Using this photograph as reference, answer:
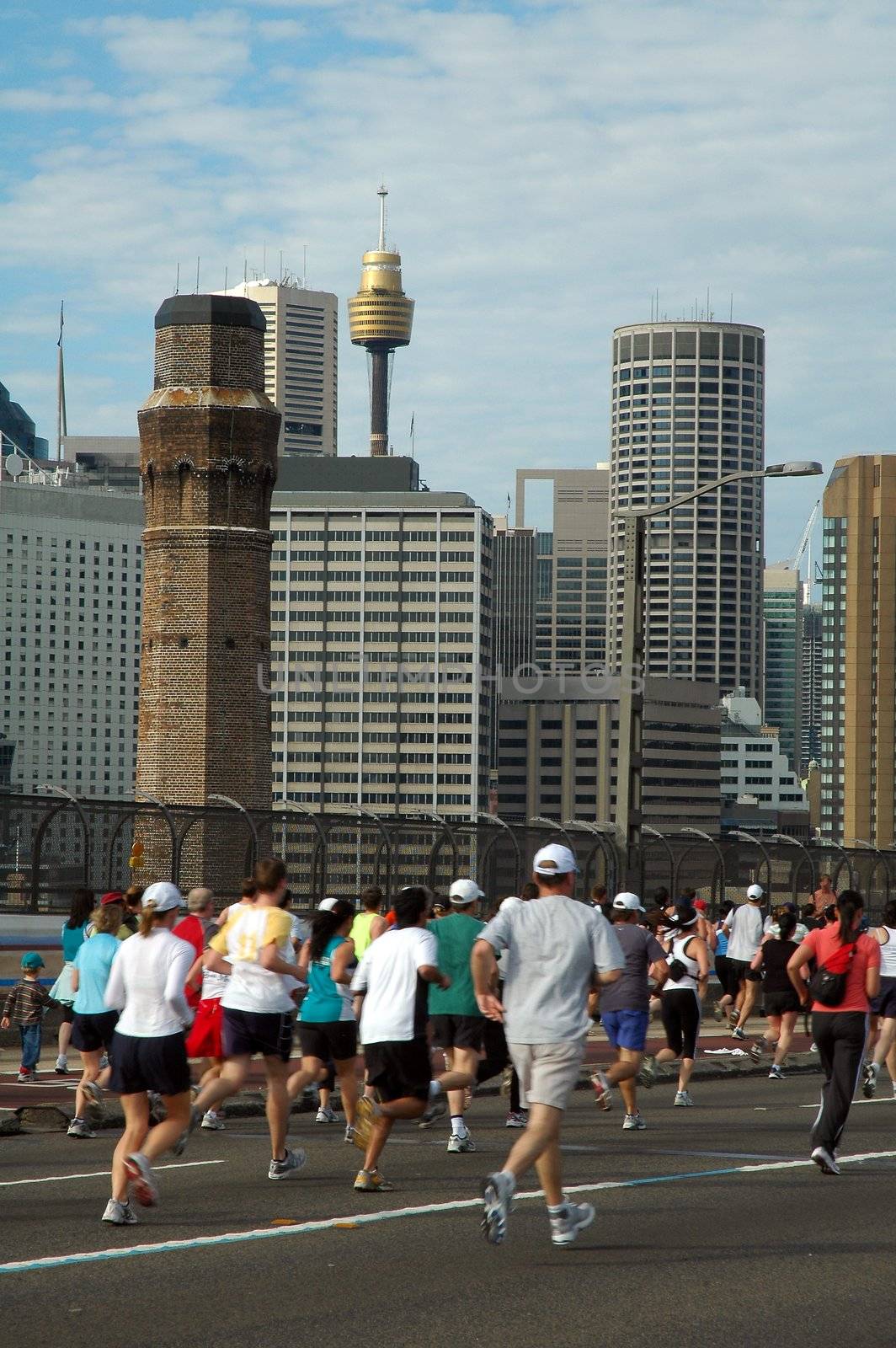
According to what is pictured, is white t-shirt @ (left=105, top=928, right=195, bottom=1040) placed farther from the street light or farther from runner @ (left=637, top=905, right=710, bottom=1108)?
the street light

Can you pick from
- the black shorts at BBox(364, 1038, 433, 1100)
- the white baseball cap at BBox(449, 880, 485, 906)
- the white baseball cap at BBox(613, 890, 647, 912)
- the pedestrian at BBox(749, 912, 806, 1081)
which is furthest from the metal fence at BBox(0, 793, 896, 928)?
the black shorts at BBox(364, 1038, 433, 1100)

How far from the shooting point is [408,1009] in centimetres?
1058

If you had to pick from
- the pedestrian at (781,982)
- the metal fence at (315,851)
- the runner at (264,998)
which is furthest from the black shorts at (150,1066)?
the metal fence at (315,851)

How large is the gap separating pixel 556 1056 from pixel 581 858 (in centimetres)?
1874

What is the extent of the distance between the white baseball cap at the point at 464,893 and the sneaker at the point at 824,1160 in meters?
2.71

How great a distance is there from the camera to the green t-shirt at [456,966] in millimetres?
13016

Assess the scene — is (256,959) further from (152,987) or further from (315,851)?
(315,851)

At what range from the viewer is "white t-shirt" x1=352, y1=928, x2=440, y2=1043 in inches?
417

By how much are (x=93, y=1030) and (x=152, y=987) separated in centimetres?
368

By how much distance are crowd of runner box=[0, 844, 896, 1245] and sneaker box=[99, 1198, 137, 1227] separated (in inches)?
0.5

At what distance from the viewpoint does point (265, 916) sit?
10.8m

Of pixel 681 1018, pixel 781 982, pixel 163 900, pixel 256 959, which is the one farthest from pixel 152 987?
pixel 781 982

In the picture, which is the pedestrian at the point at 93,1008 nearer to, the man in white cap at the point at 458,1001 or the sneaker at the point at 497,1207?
the man in white cap at the point at 458,1001

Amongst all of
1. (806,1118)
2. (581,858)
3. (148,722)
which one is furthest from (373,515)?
(806,1118)
